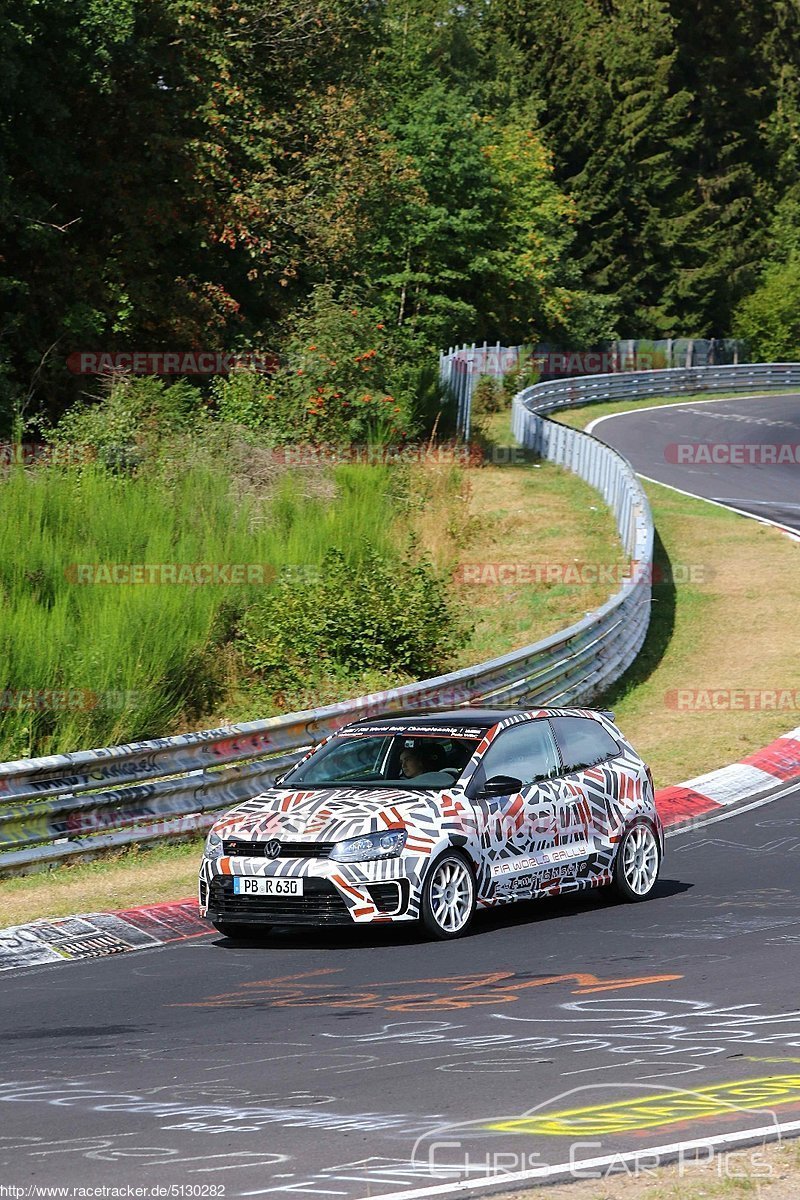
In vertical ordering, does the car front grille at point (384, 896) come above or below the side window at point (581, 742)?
below

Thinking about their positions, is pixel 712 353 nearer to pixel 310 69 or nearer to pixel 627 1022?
pixel 310 69

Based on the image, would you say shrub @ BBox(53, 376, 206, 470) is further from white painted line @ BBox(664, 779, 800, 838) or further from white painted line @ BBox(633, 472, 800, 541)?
white painted line @ BBox(664, 779, 800, 838)

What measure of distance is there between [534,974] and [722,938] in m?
1.65

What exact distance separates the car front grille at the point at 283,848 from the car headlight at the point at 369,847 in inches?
3.0

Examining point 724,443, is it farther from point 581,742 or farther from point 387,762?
point 387,762

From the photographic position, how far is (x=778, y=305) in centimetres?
8025

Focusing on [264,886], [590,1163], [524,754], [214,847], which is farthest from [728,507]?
[590,1163]

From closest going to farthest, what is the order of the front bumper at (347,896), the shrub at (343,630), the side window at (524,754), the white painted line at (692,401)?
the front bumper at (347,896) → the side window at (524,754) → the shrub at (343,630) → the white painted line at (692,401)

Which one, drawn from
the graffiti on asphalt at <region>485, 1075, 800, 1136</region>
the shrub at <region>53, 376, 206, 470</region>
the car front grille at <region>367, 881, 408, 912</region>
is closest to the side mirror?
the car front grille at <region>367, 881, 408, 912</region>

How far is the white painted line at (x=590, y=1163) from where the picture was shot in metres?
5.52

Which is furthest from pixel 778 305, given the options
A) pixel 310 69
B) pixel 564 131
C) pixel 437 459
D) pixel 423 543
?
pixel 423 543

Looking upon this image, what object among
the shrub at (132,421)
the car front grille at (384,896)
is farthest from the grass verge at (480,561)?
the shrub at (132,421)

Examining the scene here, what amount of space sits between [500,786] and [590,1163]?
5.46m

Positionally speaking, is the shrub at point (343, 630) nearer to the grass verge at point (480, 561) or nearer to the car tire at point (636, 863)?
the grass verge at point (480, 561)
